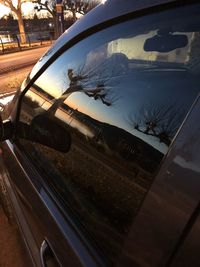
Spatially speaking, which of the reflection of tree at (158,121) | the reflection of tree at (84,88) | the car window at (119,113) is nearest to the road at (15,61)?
the reflection of tree at (84,88)

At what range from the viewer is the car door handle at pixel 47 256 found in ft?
4.34

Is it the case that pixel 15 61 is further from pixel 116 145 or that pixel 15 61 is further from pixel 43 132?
pixel 116 145

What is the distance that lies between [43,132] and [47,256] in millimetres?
645

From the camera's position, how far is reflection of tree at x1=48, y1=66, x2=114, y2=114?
1402 mm

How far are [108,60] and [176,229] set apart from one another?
0.87 metres

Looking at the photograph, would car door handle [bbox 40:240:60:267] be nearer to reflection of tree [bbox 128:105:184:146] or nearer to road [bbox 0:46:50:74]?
reflection of tree [bbox 128:105:184:146]

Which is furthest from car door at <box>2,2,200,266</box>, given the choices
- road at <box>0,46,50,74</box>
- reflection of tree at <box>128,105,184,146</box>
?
road at <box>0,46,50,74</box>

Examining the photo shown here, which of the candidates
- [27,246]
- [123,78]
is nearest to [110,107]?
[123,78]

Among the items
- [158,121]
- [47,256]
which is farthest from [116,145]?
[47,256]

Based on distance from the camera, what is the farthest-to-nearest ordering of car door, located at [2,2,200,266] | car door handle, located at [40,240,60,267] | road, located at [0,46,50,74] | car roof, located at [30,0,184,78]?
road, located at [0,46,50,74] < car door handle, located at [40,240,60,267] < car roof, located at [30,0,184,78] < car door, located at [2,2,200,266]

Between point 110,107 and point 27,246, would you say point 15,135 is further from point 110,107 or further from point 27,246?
point 110,107

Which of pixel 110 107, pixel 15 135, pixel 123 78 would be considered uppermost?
pixel 123 78

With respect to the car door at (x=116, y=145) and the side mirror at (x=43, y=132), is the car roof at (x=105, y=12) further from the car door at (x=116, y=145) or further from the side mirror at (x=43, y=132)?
the side mirror at (x=43, y=132)

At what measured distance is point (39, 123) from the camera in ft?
5.94
